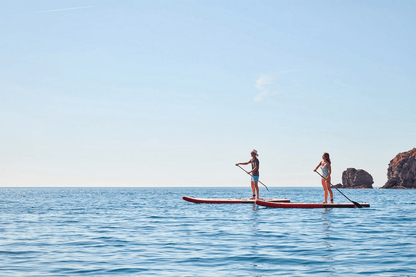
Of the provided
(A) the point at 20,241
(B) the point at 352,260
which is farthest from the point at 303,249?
(A) the point at 20,241

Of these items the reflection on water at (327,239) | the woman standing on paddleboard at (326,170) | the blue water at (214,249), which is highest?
the woman standing on paddleboard at (326,170)

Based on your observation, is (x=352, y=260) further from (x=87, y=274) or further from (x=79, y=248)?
(x=79, y=248)

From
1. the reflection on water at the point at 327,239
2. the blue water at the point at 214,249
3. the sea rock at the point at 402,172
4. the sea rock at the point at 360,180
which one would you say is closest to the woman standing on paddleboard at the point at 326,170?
the reflection on water at the point at 327,239

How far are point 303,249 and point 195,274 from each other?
3.32 meters

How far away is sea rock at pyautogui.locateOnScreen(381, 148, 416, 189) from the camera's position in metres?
138

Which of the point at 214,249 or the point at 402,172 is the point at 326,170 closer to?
the point at 214,249

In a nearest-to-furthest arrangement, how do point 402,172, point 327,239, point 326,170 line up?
point 327,239, point 326,170, point 402,172

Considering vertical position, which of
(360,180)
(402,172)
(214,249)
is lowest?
(214,249)

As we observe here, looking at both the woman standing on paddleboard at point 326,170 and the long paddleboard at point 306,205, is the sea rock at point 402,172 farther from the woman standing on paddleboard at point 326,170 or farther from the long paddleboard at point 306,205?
the woman standing on paddleboard at point 326,170

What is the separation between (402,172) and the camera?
463 ft

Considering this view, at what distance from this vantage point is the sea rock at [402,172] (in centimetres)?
13812

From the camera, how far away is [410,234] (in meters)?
11.9

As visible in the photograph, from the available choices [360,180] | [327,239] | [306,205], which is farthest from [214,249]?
[360,180]

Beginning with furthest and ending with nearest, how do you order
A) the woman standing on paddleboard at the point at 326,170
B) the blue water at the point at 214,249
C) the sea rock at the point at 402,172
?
1. the sea rock at the point at 402,172
2. the woman standing on paddleboard at the point at 326,170
3. the blue water at the point at 214,249
